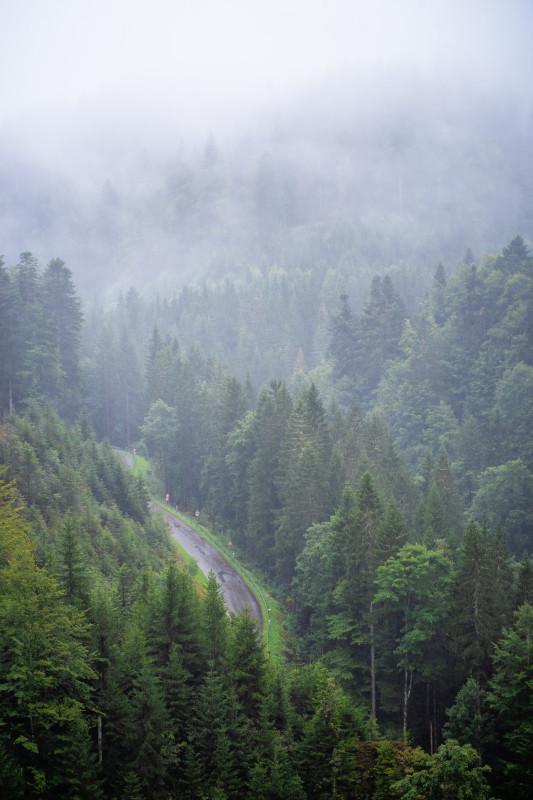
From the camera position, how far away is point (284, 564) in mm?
58000

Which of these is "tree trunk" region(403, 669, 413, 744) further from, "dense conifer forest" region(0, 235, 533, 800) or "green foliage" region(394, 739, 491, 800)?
"green foliage" region(394, 739, 491, 800)

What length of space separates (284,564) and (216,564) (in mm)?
7572

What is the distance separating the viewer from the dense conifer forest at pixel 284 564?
2569 cm

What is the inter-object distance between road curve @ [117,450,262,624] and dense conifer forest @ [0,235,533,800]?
3568 millimetres

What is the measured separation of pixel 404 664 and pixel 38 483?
2903 centimetres

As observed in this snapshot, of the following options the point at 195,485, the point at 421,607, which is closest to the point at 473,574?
the point at 421,607

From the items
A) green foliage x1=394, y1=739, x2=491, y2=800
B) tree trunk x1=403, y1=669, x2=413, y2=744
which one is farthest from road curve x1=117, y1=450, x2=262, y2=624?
green foliage x1=394, y1=739, x2=491, y2=800

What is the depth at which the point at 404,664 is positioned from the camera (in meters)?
38.6

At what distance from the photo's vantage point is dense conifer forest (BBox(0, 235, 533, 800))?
84.3 ft

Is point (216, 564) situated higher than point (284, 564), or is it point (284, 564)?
point (216, 564)

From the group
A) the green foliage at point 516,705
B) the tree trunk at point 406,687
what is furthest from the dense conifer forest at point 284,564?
the tree trunk at point 406,687

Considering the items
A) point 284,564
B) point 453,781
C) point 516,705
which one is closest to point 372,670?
point 516,705

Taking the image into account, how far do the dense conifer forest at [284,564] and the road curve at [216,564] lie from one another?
3.57 m

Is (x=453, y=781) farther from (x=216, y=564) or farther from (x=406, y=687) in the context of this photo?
(x=216, y=564)
